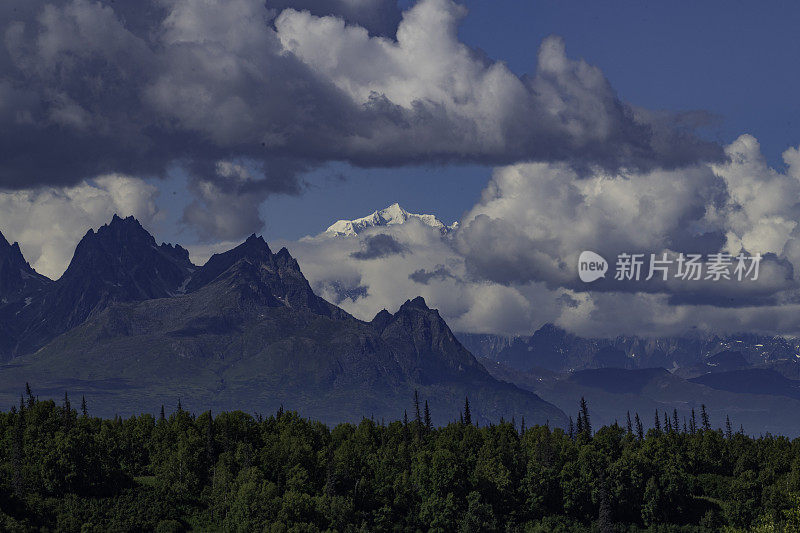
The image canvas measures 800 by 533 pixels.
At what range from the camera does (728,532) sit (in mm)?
181625

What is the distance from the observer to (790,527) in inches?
6796

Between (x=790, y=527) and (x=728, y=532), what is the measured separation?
1210cm
